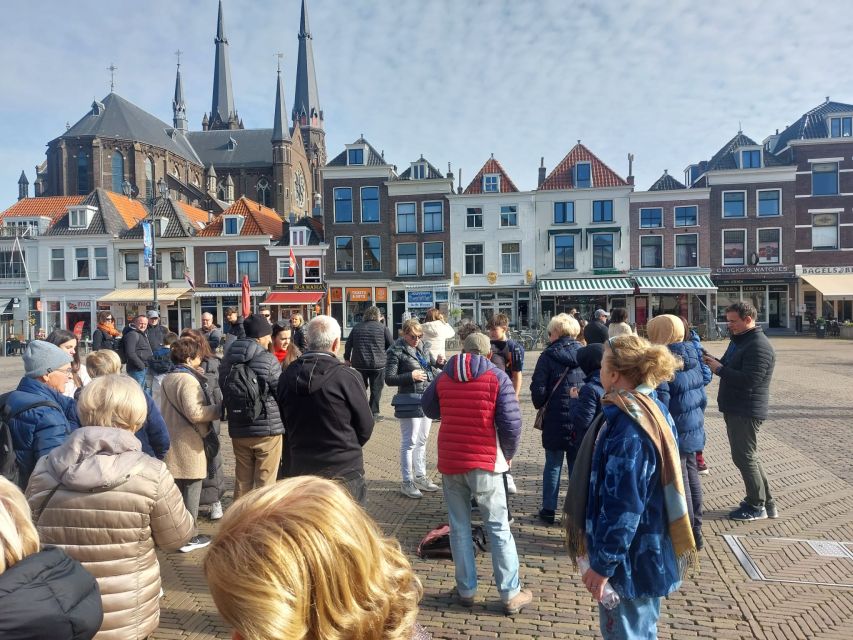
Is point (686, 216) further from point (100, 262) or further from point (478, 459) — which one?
point (100, 262)

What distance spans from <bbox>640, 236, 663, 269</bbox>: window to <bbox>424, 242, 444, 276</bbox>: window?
10.6 m

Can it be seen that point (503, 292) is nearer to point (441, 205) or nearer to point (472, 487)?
point (441, 205)

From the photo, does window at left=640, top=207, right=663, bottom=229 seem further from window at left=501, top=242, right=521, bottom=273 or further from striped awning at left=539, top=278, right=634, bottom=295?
window at left=501, top=242, right=521, bottom=273

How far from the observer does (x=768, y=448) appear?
23.2 ft

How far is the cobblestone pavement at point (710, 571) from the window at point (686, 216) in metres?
24.3

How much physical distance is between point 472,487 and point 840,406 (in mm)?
9444

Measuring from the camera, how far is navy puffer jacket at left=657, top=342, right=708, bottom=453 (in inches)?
166

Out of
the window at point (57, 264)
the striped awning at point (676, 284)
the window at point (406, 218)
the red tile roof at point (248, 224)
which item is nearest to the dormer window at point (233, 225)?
the red tile roof at point (248, 224)

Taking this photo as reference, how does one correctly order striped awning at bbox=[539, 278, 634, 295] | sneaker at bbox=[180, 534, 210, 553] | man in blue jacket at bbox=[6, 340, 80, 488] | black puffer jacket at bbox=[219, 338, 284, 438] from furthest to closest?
striped awning at bbox=[539, 278, 634, 295]
sneaker at bbox=[180, 534, 210, 553]
black puffer jacket at bbox=[219, 338, 284, 438]
man in blue jacket at bbox=[6, 340, 80, 488]

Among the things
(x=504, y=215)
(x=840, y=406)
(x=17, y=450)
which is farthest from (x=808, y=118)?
(x=17, y=450)

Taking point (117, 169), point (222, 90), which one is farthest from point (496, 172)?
point (222, 90)

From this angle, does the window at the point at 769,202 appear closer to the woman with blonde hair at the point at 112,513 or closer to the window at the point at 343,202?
Answer: the window at the point at 343,202

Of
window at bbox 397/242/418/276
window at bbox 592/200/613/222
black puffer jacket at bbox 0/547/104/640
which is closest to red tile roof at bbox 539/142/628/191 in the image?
window at bbox 592/200/613/222

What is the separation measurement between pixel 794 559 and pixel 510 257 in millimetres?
26562
